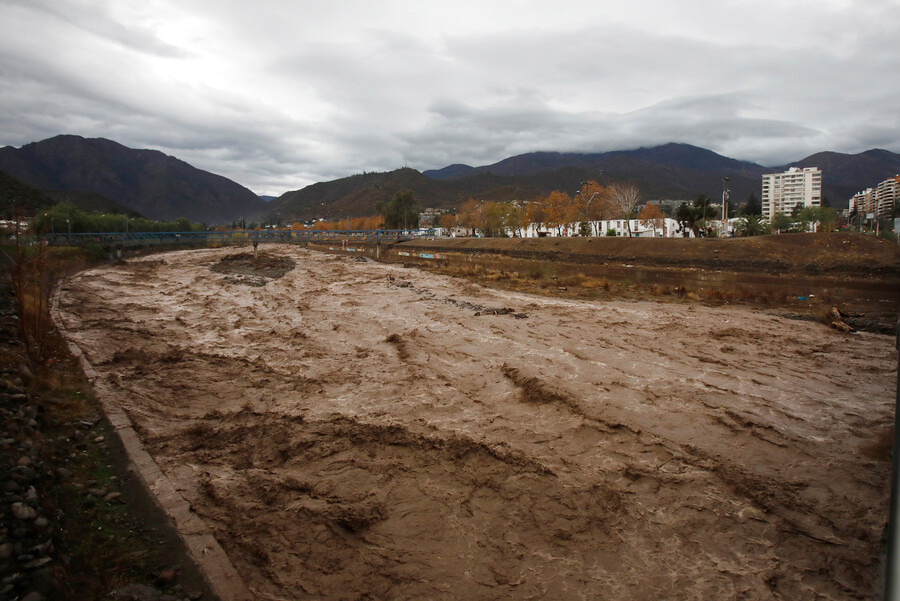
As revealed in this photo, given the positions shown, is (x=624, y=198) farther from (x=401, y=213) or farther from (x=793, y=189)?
(x=793, y=189)

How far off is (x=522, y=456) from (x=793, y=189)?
22797cm

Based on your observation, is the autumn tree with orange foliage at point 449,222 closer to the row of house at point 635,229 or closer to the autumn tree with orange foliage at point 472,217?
the autumn tree with orange foliage at point 472,217

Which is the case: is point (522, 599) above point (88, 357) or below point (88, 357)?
below

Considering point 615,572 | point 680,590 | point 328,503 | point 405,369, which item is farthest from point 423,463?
point 405,369

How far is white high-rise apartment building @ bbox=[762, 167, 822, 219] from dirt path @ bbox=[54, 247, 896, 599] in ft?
652

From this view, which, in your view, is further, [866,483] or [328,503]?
[866,483]

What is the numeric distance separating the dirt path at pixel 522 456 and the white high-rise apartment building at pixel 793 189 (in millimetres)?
198605

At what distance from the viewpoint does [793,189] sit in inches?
7313

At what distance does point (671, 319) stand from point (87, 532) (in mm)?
19417

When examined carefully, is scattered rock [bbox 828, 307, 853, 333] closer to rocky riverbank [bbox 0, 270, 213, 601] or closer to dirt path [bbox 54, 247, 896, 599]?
dirt path [bbox 54, 247, 896, 599]

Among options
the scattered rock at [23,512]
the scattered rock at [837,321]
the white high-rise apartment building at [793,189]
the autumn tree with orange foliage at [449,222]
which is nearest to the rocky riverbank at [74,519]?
the scattered rock at [23,512]

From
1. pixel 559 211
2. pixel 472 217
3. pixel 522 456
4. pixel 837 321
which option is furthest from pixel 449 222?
pixel 522 456

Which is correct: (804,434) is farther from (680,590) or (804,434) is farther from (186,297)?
(186,297)

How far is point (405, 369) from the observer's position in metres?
12.0
